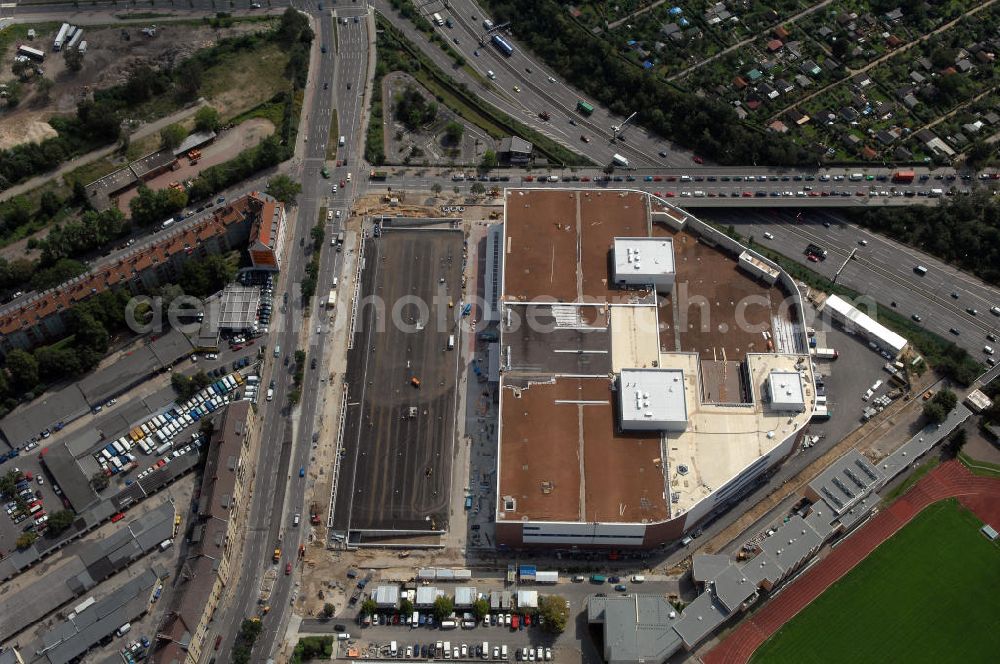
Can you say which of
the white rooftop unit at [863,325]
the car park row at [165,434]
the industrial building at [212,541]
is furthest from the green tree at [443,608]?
the white rooftop unit at [863,325]

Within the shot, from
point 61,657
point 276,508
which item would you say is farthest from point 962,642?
point 61,657

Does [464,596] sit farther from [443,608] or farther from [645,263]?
[645,263]

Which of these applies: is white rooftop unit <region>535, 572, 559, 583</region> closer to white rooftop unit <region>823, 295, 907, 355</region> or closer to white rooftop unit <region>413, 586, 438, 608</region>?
white rooftop unit <region>413, 586, 438, 608</region>

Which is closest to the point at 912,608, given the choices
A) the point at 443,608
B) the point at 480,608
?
the point at 480,608

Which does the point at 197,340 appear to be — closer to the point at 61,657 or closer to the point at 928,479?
the point at 61,657

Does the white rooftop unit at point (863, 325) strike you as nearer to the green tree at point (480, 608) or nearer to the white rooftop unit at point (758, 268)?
the white rooftop unit at point (758, 268)
